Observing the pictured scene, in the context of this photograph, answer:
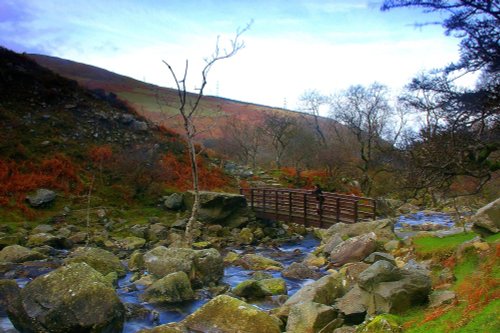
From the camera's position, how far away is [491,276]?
6.93 m

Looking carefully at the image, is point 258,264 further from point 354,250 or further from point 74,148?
point 74,148

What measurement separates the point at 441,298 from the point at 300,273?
6589 millimetres

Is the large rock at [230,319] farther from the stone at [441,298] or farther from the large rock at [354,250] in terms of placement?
the large rock at [354,250]

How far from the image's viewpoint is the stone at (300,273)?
44.1 ft

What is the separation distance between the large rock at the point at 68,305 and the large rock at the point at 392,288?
4.69 m

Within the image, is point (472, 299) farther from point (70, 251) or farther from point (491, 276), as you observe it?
point (70, 251)

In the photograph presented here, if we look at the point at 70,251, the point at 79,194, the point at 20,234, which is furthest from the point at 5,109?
the point at 70,251

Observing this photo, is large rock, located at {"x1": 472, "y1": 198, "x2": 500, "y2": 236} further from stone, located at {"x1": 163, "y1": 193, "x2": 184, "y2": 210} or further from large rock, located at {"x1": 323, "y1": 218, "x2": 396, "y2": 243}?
stone, located at {"x1": 163, "y1": 193, "x2": 184, "y2": 210}

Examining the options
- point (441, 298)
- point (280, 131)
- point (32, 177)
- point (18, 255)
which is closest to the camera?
point (441, 298)

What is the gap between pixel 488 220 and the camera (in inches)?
398

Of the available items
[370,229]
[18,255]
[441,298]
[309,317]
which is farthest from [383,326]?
[18,255]

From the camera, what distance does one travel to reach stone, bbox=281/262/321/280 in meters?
13.4

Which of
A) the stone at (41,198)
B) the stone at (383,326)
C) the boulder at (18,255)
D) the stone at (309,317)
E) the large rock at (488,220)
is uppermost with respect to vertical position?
the large rock at (488,220)

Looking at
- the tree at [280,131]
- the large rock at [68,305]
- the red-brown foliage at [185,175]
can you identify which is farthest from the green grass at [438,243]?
the tree at [280,131]
